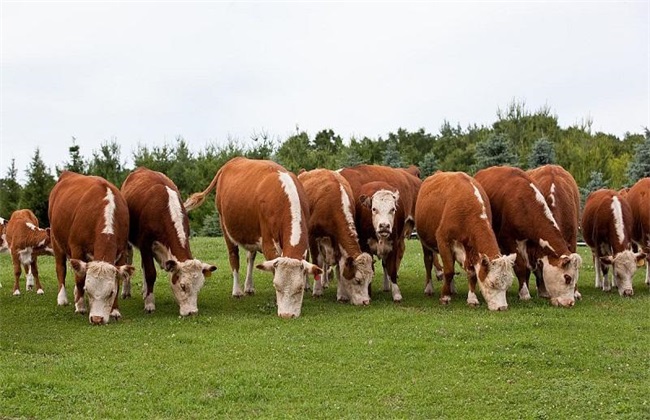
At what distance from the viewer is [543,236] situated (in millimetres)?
14602

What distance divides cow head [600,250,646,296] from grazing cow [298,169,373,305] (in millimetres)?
4714

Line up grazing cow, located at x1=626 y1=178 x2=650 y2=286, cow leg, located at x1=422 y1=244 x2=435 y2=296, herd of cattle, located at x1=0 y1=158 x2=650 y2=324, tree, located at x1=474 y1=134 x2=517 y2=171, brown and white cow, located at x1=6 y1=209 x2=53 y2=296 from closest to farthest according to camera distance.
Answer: herd of cattle, located at x1=0 y1=158 x2=650 y2=324 → cow leg, located at x1=422 y1=244 x2=435 y2=296 → brown and white cow, located at x1=6 y1=209 x2=53 y2=296 → grazing cow, located at x1=626 y1=178 x2=650 y2=286 → tree, located at x1=474 y1=134 x2=517 y2=171

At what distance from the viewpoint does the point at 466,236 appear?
1416cm

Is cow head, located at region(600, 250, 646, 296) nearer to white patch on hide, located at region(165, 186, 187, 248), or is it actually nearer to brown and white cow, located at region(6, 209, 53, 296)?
white patch on hide, located at region(165, 186, 187, 248)

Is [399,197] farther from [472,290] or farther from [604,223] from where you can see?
[604,223]

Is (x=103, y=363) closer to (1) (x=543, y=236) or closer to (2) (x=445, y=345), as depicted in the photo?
(2) (x=445, y=345)

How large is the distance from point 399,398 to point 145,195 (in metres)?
7.16

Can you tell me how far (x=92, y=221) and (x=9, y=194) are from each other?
2345 cm

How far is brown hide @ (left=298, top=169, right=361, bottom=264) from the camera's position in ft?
48.7

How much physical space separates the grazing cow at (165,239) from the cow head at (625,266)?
752 centimetres

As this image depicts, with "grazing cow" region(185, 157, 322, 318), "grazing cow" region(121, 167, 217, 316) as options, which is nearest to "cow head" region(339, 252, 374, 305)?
"grazing cow" region(185, 157, 322, 318)

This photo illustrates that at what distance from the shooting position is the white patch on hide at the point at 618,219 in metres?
15.7

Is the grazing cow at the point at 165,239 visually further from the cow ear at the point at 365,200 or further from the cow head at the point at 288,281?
the cow ear at the point at 365,200

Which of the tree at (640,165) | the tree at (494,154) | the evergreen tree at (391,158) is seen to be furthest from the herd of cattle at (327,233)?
the evergreen tree at (391,158)
